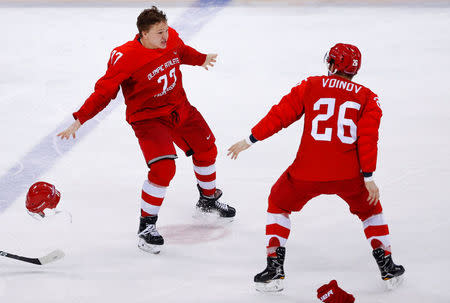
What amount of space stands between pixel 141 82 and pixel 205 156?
1.84 ft

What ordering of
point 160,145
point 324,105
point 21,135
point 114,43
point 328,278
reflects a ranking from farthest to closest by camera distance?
1. point 114,43
2. point 21,135
3. point 160,145
4. point 328,278
5. point 324,105

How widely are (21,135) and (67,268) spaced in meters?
1.68

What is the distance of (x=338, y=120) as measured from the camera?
2881 millimetres

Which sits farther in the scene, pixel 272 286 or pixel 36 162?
pixel 36 162

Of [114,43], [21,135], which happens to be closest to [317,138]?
[21,135]

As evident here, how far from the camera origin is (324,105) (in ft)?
9.50

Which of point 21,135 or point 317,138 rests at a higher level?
point 21,135

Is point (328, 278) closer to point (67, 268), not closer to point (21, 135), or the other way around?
point (67, 268)

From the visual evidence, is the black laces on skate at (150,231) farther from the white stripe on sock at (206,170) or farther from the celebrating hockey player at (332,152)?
the celebrating hockey player at (332,152)

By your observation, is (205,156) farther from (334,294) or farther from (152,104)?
(334,294)

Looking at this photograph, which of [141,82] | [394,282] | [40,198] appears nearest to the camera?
[394,282]

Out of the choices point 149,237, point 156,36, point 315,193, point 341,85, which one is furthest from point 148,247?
point 341,85

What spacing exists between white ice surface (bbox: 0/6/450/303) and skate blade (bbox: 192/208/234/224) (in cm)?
4

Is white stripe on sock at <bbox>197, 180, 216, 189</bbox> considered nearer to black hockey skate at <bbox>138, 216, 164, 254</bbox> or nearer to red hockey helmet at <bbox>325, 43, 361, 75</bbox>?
black hockey skate at <bbox>138, 216, 164, 254</bbox>
